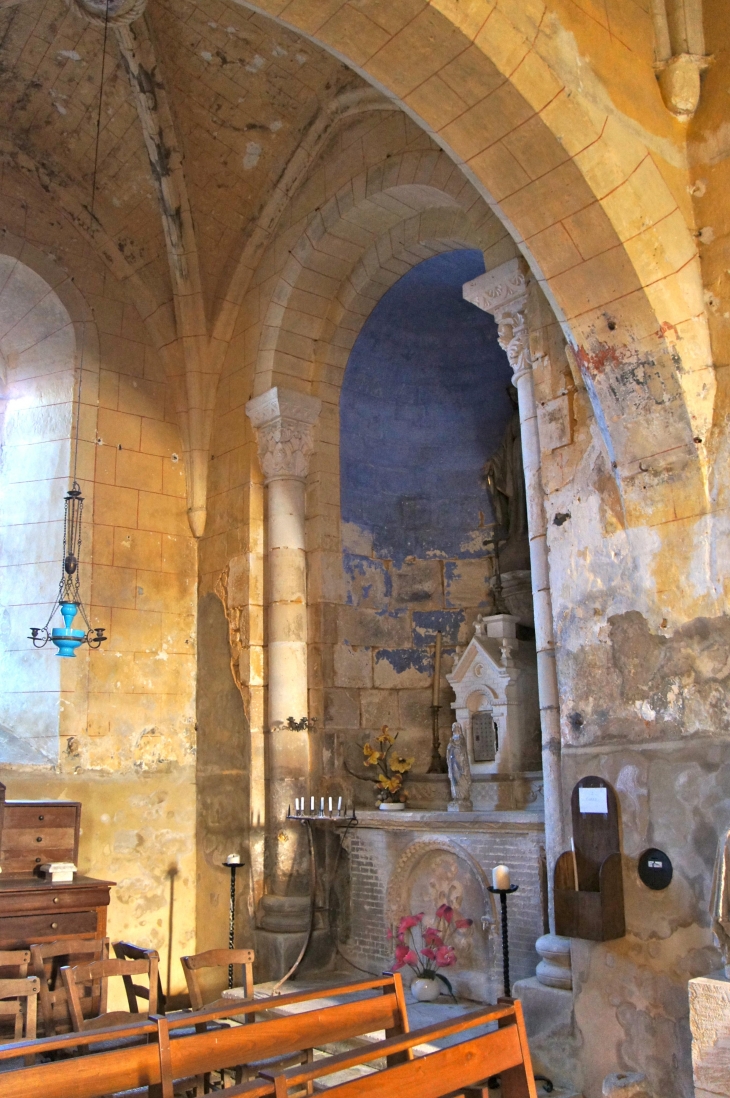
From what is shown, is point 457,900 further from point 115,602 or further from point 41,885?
point 115,602

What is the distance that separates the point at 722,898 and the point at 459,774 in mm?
3220

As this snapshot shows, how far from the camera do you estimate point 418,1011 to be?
568 centimetres

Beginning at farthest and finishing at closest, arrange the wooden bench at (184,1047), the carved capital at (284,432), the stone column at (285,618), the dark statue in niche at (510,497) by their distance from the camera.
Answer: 1. the dark statue in niche at (510,497)
2. the carved capital at (284,432)
3. the stone column at (285,618)
4. the wooden bench at (184,1047)

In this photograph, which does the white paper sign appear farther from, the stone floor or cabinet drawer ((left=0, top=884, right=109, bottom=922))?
cabinet drawer ((left=0, top=884, right=109, bottom=922))

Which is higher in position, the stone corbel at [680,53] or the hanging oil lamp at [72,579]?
the stone corbel at [680,53]

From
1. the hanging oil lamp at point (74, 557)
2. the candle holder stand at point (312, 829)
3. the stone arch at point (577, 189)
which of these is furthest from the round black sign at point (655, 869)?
the hanging oil lamp at point (74, 557)

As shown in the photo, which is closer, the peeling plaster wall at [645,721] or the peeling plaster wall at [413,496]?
the peeling plaster wall at [645,721]

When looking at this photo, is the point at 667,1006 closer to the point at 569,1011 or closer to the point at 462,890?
the point at 569,1011

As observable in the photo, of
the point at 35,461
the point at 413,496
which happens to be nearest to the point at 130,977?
the point at 35,461

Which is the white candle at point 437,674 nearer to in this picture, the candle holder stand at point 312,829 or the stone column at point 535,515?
the candle holder stand at point 312,829

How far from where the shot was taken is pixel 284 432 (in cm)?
788

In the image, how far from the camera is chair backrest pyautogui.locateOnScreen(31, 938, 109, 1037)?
4629mm

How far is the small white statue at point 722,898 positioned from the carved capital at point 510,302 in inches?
117

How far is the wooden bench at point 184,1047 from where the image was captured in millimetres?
2441
